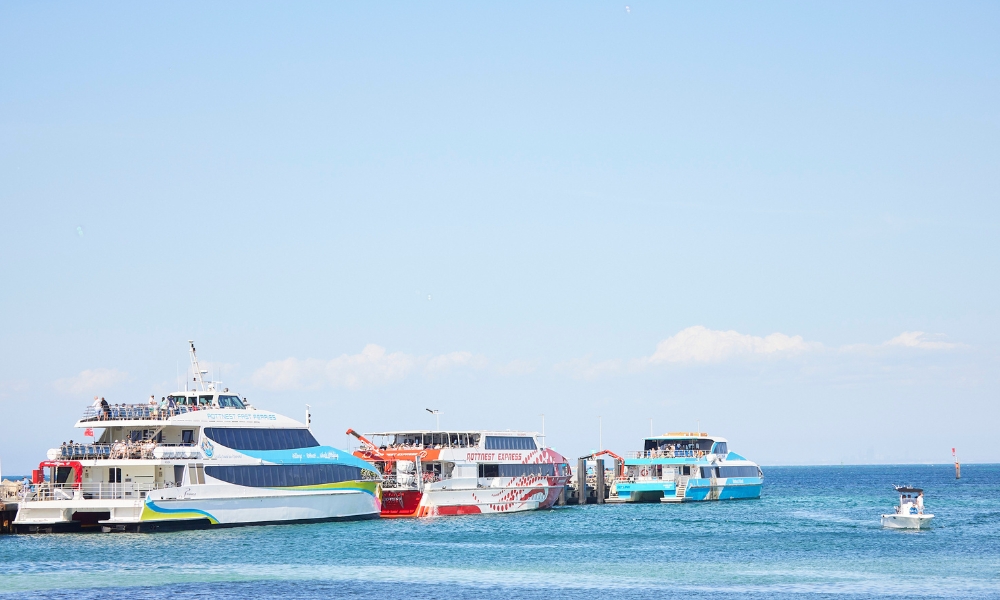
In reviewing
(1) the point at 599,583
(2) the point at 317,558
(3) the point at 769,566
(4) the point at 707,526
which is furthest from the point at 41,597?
(4) the point at 707,526

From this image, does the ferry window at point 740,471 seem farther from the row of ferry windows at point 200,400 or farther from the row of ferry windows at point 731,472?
the row of ferry windows at point 200,400

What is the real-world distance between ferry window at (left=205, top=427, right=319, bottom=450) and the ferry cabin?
0.16 ft

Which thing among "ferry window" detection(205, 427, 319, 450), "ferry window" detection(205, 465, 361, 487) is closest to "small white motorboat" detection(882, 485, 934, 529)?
"ferry window" detection(205, 465, 361, 487)

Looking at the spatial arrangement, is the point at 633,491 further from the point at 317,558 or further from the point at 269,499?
the point at 317,558

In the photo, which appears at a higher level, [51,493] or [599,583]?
[51,493]

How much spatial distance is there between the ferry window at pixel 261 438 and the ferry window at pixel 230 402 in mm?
1575

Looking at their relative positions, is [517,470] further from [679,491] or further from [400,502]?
[679,491]

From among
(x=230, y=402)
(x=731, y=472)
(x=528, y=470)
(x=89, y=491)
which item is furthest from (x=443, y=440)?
(x=731, y=472)

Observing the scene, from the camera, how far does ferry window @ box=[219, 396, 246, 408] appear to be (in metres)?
51.6

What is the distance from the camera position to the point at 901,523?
54438mm

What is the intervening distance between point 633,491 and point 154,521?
4034cm

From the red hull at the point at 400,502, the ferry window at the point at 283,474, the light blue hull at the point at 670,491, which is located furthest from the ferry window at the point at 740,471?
the ferry window at the point at 283,474

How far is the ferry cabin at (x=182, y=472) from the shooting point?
46.3m

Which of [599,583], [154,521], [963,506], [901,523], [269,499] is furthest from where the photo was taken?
[963,506]
